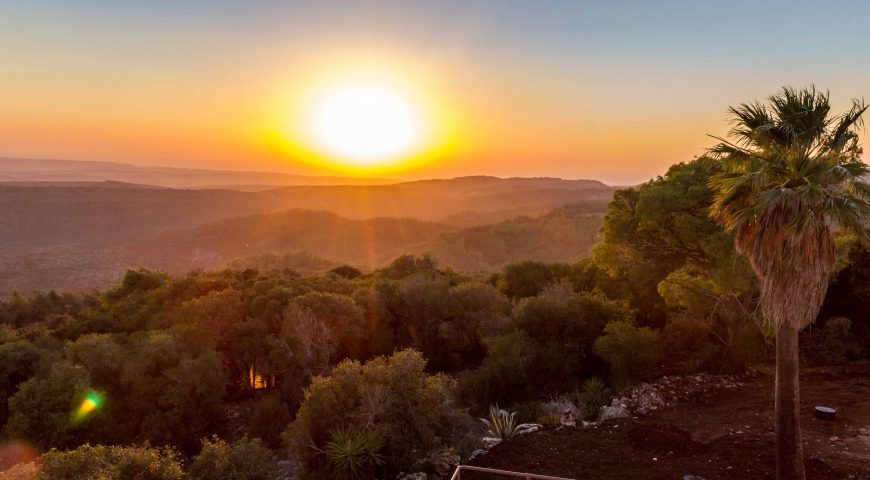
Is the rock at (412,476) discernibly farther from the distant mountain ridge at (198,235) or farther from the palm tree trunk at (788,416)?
the distant mountain ridge at (198,235)

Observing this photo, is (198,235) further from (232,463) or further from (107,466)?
(107,466)

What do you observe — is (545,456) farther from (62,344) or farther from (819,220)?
(62,344)

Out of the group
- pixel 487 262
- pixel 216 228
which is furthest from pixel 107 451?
pixel 216 228

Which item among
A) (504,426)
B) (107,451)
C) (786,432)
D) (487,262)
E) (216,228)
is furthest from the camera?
(216,228)

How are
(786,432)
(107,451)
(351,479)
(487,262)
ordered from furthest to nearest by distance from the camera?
(487,262)
(351,479)
(107,451)
(786,432)

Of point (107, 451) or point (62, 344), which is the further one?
point (62, 344)

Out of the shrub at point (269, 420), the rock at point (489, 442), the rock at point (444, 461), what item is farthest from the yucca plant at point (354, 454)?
the shrub at point (269, 420)
